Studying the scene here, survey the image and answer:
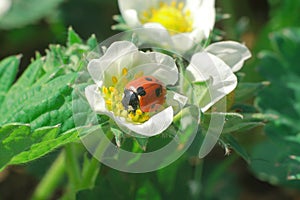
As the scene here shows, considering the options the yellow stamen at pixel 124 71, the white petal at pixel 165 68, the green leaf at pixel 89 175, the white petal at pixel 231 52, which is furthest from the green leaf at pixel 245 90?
the green leaf at pixel 89 175

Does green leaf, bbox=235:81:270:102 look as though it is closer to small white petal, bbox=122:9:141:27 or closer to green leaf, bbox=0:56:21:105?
small white petal, bbox=122:9:141:27

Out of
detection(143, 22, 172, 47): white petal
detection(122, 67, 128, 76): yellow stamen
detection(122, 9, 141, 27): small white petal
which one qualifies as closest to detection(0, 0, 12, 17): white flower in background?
detection(122, 9, 141, 27): small white petal

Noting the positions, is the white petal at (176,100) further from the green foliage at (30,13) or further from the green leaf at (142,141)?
the green foliage at (30,13)

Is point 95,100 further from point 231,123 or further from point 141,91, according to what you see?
point 231,123

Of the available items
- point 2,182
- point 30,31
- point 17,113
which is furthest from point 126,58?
point 30,31

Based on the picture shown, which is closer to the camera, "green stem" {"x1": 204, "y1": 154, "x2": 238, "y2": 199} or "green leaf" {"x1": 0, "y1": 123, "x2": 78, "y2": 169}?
"green leaf" {"x1": 0, "y1": 123, "x2": 78, "y2": 169}

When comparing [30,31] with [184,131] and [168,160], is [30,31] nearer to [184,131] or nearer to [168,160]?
[168,160]

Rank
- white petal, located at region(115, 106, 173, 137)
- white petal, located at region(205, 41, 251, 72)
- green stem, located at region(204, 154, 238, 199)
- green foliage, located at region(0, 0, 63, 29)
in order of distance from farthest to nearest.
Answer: green foliage, located at region(0, 0, 63, 29) < green stem, located at region(204, 154, 238, 199) < white petal, located at region(205, 41, 251, 72) < white petal, located at region(115, 106, 173, 137)

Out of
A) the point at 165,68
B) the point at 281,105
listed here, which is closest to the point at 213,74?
the point at 165,68
